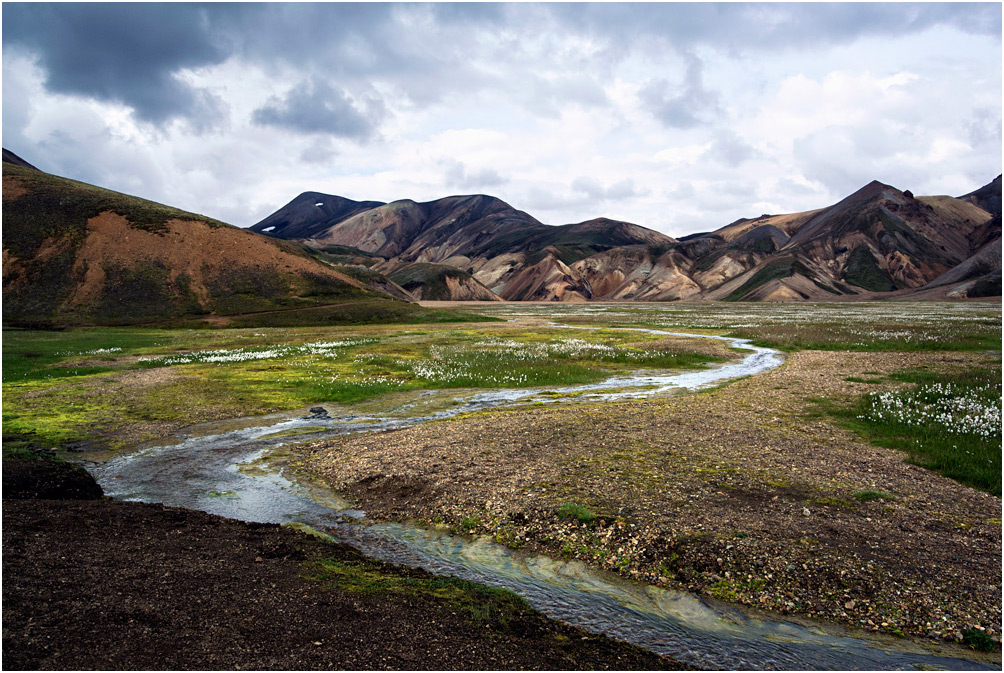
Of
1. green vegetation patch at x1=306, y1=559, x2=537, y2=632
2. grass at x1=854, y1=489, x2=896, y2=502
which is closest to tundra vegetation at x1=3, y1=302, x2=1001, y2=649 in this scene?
grass at x1=854, y1=489, x2=896, y2=502

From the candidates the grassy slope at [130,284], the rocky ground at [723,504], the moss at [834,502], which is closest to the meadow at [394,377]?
the rocky ground at [723,504]

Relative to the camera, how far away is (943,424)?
19.4 m

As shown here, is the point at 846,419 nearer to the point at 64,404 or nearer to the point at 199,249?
the point at 64,404

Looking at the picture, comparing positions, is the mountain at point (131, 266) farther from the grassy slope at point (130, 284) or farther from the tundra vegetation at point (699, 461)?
the tundra vegetation at point (699, 461)

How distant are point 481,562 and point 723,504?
6.06 m

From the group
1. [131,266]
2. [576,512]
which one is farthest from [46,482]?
[131,266]

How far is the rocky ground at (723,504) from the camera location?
932cm

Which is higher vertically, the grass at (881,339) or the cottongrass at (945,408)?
the grass at (881,339)

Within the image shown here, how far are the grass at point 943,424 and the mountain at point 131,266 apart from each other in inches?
3651

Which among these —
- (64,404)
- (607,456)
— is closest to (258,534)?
(607,456)

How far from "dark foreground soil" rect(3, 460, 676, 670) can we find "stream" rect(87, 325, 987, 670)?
0.76m

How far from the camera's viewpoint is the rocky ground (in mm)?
9320

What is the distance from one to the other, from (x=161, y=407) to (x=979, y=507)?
30.4 meters

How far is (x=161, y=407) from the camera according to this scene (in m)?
25.4
